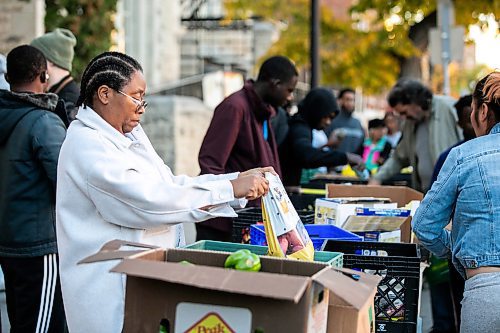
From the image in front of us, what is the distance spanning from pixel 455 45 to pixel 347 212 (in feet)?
30.7

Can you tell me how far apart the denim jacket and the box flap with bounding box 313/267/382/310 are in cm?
87

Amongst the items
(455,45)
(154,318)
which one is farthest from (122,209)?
(455,45)

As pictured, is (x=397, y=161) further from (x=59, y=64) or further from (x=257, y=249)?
(x=257, y=249)

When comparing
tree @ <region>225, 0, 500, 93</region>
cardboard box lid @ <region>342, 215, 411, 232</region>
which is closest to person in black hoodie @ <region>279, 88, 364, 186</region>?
cardboard box lid @ <region>342, 215, 411, 232</region>

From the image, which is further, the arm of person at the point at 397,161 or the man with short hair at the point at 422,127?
the arm of person at the point at 397,161

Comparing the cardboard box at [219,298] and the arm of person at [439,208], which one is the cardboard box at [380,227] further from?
the cardboard box at [219,298]

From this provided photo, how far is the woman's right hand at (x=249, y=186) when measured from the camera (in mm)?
3596

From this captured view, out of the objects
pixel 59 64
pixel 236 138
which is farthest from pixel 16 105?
pixel 236 138

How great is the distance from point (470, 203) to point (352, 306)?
3.30 ft

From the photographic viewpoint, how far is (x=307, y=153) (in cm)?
714

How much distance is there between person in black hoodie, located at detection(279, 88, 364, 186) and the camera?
719 cm

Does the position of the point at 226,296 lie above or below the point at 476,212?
A: below

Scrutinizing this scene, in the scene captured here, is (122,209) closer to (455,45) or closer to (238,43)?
(455,45)

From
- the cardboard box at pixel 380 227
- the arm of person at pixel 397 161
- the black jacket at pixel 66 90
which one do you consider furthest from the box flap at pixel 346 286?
the arm of person at pixel 397 161
